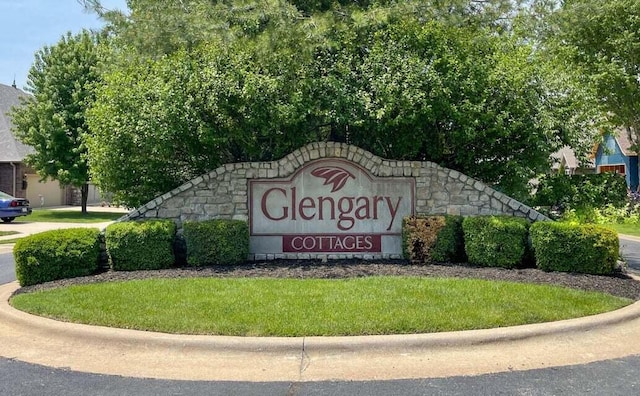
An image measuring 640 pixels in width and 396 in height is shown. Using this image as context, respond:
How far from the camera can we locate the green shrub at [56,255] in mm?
8328

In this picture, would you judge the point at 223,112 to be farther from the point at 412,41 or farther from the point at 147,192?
the point at 412,41

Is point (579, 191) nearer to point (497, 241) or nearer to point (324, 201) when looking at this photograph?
point (497, 241)

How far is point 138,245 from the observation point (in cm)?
910

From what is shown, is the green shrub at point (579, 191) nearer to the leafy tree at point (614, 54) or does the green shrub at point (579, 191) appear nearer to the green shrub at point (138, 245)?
the green shrub at point (138, 245)

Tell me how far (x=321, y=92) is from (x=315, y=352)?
5.52 metres

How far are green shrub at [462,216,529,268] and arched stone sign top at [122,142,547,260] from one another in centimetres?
75

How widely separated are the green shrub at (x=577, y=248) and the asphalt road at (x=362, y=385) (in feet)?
12.0

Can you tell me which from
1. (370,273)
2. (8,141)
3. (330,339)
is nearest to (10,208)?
(8,141)

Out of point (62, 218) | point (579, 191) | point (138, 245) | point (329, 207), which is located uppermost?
point (579, 191)

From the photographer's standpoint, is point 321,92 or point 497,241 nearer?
point 497,241

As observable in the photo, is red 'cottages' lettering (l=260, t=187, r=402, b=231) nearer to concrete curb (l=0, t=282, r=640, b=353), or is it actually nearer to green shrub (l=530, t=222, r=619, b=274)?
green shrub (l=530, t=222, r=619, b=274)

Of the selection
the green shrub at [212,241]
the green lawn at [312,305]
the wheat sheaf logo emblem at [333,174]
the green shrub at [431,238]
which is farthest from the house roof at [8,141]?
the green shrub at [431,238]

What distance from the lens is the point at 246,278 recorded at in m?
8.34

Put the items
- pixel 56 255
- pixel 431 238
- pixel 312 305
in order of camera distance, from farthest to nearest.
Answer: pixel 431 238
pixel 56 255
pixel 312 305
